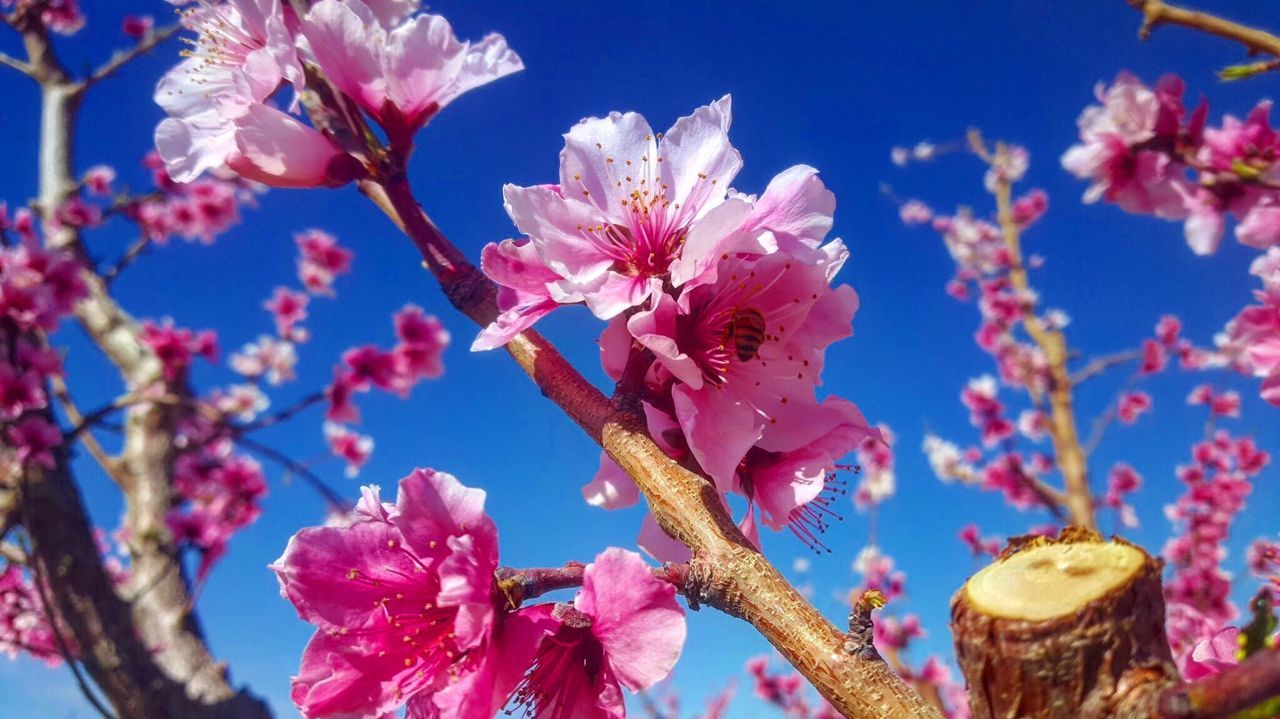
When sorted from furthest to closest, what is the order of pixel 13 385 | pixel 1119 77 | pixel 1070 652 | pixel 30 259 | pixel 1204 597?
pixel 1204 597
pixel 30 259
pixel 13 385
pixel 1119 77
pixel 1070 652

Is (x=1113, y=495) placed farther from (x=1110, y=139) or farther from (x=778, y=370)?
(x=778, y=370)

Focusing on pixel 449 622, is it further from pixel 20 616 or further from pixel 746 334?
pixel 20 616

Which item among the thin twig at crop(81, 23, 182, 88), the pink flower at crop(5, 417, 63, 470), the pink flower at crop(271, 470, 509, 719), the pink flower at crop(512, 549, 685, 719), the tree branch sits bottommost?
the tree branch

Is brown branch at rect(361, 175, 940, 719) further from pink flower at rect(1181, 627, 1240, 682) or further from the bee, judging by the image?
pink flower at rect(1181, 627, 1240, 682)

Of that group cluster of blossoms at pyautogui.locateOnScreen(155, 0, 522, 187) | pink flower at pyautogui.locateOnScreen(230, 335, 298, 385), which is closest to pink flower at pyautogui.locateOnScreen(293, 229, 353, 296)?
pink flower at pyautogui.locateOnScreen(230, 335, 298, 385)

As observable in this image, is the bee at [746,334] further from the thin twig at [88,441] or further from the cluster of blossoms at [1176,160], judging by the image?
the thin twig at [88,441]

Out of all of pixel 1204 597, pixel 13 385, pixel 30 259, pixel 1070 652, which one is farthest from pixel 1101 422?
pixel 30 259

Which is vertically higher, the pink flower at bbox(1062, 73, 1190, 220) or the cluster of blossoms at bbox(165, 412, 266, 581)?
the cluster of blossoms at bbox(165, 412, 266, 581)
